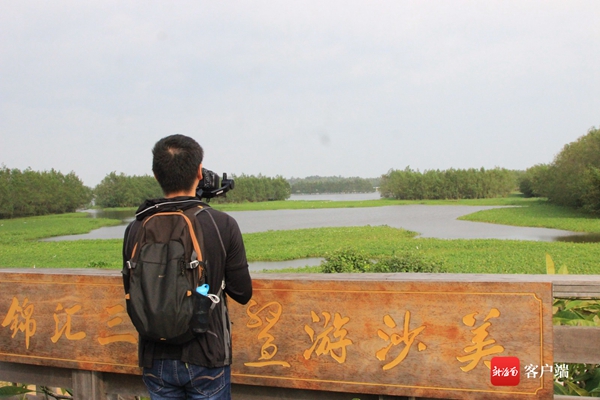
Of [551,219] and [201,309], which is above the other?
[201,309]

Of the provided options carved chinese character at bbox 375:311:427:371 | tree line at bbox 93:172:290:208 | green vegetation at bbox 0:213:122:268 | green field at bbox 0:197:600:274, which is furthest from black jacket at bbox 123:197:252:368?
tree line at bbox 93:172:290:208

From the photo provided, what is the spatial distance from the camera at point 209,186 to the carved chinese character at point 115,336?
812mm

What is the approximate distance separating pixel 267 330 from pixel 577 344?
121 centimetres

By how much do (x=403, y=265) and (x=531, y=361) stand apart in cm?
495

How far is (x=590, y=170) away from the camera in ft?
108

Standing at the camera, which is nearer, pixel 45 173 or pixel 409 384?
pixel 409 384

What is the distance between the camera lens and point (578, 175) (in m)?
35.7

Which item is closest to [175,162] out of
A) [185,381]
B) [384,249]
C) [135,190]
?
[185,381]

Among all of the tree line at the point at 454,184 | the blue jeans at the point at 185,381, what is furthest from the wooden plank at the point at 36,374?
the tree line at the point at 454,184

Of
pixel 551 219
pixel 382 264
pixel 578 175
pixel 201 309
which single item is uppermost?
pixel 578 175

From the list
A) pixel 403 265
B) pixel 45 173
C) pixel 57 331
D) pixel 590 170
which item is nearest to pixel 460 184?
pixel 590 170

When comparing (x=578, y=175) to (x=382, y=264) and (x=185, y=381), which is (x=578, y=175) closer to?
(x=382, y=264)

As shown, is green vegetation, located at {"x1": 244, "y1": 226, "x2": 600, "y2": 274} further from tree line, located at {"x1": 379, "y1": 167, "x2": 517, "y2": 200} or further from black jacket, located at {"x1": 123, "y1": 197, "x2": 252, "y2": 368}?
tree line, located at {"x1": 379, "y1": 167, "x2": 517, "y2": 200}

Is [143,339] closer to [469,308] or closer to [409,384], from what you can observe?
[409,384]
